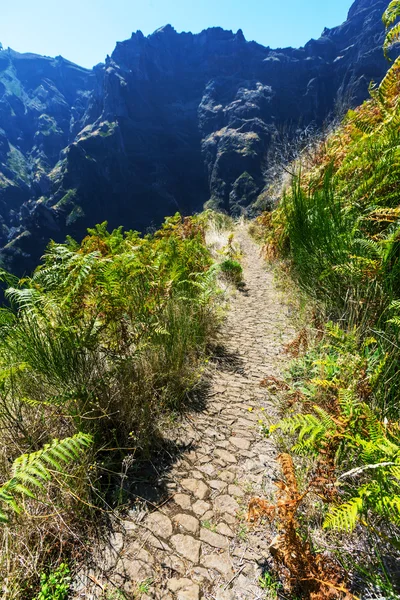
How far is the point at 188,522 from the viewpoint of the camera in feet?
5.08

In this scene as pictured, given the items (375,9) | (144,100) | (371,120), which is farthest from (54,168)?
(371,120)

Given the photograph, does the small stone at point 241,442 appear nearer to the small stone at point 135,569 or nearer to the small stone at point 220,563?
the small stone at point 220,563

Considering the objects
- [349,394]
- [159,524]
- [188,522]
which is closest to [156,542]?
[159,524]

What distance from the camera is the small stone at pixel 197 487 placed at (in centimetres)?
170

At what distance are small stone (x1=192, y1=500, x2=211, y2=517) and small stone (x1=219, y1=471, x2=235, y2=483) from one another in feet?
0.65

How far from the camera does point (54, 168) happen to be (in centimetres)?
10706

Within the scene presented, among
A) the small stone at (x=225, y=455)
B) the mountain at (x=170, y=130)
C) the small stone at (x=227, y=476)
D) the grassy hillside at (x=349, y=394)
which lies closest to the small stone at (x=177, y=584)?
the grassy hillside at (x=349, y=394)

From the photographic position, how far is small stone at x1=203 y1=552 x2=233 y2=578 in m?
1.31

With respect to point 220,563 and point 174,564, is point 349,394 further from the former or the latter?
point 174,564

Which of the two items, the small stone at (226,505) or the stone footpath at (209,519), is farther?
the small stone at (226,505)

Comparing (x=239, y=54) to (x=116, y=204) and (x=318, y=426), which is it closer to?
(x=116, y=204)

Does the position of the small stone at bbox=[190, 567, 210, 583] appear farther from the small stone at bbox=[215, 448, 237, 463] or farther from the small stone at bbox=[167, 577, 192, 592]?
the small stone at bbox=[215, 448, 237, 463]

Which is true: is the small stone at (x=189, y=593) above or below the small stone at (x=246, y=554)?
above

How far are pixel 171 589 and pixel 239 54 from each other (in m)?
139
